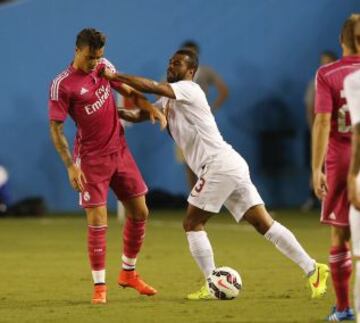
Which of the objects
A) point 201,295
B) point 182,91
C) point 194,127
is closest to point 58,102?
point 182,91

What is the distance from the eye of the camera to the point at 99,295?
8.70 metres

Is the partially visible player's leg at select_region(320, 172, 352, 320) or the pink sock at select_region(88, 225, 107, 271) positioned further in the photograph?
the pink sock at select_region(88, 225, 107, 271)

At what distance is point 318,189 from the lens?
7.16 m

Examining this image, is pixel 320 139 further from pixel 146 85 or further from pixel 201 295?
pixel 201 295

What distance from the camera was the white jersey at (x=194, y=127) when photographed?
8742 millimetres

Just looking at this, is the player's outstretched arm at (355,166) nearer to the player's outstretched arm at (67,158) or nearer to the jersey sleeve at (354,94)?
the jersey sleeve at (354,94)

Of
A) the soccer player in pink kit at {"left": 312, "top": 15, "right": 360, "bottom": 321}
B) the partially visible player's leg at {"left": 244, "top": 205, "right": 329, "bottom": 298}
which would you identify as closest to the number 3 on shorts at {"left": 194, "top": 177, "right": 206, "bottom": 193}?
the partially visible player's leg at {"left": 244, "top": 205, "right": 329, "bottom": 298}

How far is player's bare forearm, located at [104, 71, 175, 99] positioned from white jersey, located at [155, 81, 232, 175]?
285 millimetres

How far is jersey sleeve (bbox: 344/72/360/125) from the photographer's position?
611 cm

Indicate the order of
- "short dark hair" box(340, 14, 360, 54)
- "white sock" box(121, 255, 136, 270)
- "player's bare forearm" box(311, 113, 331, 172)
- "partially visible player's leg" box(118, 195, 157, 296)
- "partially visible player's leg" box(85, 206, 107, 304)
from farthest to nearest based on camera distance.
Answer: "white sock" box(121, 255, 136, 270) < "partially visible player's leg" box(118, 195, 157, 296) < "partially visible player's leg" box(85, 206, 107, 304) < "player's bare forearm" box(311, 113, 331, 172) < "short dark hair" box(340, 14, 360, 54)

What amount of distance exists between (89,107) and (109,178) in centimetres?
56

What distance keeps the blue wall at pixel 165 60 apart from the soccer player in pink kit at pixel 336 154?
37.5 ft

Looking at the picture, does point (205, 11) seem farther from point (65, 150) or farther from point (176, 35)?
point (65, 150)

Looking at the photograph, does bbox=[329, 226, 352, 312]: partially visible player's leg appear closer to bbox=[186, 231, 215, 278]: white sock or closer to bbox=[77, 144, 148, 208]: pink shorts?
bbox=[186, 231, 215, 278]: white sock
